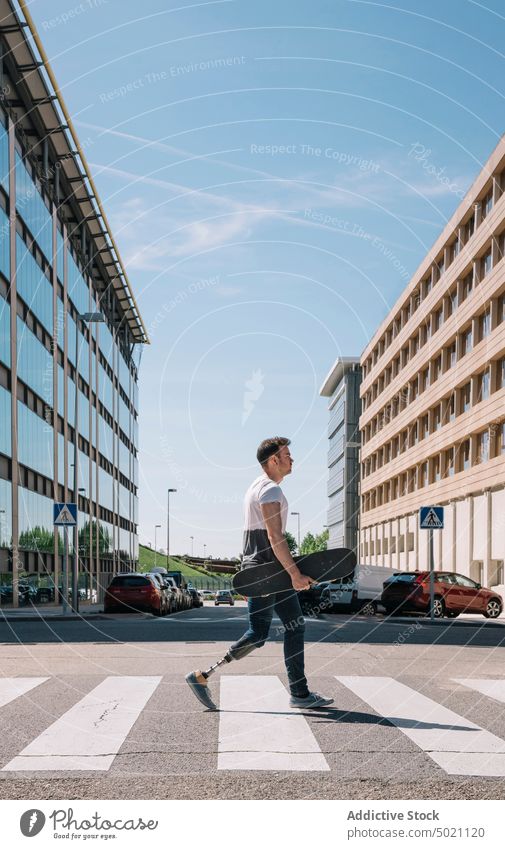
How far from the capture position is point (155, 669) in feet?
36.1

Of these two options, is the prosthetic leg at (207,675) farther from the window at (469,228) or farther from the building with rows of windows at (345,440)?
the building with rows of windows at (345,440)

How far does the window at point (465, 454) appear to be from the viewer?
44.7 meters

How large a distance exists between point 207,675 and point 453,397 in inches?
1616

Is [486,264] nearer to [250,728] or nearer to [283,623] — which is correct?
[283,623]

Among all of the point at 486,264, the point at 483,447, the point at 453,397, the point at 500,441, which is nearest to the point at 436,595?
the point at 500,441

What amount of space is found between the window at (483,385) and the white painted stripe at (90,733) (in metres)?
34.0

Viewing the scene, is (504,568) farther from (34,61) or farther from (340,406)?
(340,406)

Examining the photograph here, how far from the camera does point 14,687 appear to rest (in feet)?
30.3

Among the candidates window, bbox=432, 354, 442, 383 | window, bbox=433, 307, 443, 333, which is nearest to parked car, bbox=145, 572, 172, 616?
window, bbox=432, 354, 442, 383

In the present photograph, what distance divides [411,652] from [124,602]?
15590mm

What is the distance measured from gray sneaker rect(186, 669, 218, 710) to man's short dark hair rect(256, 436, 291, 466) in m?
1.68

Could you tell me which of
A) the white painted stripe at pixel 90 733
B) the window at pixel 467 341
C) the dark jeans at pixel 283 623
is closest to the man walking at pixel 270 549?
the dark jeans at pixel 283 623

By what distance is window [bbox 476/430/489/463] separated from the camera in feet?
136
